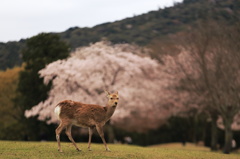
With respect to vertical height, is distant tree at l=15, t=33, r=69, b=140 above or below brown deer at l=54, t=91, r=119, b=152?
above

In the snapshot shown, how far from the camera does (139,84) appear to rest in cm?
4603

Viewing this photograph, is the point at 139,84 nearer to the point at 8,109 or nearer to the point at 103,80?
the point at 103,80

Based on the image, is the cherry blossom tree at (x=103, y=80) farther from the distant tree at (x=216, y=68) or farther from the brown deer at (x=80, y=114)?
the brown deer at (x=80, y=114)

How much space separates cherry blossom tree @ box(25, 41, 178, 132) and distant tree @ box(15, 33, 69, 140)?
289 cm

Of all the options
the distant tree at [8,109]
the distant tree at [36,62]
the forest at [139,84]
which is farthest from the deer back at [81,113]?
the distant tree at [8,109]

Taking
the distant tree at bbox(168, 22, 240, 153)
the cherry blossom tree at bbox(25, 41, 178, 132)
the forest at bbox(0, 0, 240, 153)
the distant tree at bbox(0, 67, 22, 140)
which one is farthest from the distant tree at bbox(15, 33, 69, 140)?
the distant tree at bbox(168, 22, 240, 153)

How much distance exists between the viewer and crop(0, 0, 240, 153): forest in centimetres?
3906

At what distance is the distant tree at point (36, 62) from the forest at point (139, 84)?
12 centimetres

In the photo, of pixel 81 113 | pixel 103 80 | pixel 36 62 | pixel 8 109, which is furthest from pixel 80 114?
pixel 8 109

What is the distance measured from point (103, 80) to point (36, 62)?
1101cm

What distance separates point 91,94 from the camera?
140ft

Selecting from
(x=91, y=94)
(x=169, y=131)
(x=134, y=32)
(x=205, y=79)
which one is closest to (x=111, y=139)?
(x=91, y=94)

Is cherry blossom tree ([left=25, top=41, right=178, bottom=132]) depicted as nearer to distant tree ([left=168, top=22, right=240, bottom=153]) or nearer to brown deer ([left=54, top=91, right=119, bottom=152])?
distant tree ([left=168, top=22, right=240, bottom=153])

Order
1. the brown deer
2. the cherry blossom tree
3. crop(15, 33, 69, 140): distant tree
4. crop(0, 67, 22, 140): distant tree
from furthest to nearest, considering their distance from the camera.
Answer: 1. crop(0, 67, 22, 140): distant tree
2. crop(15, 33, 69, 140): distant tree
3. the cherry blossom tree
4. the brown deer
